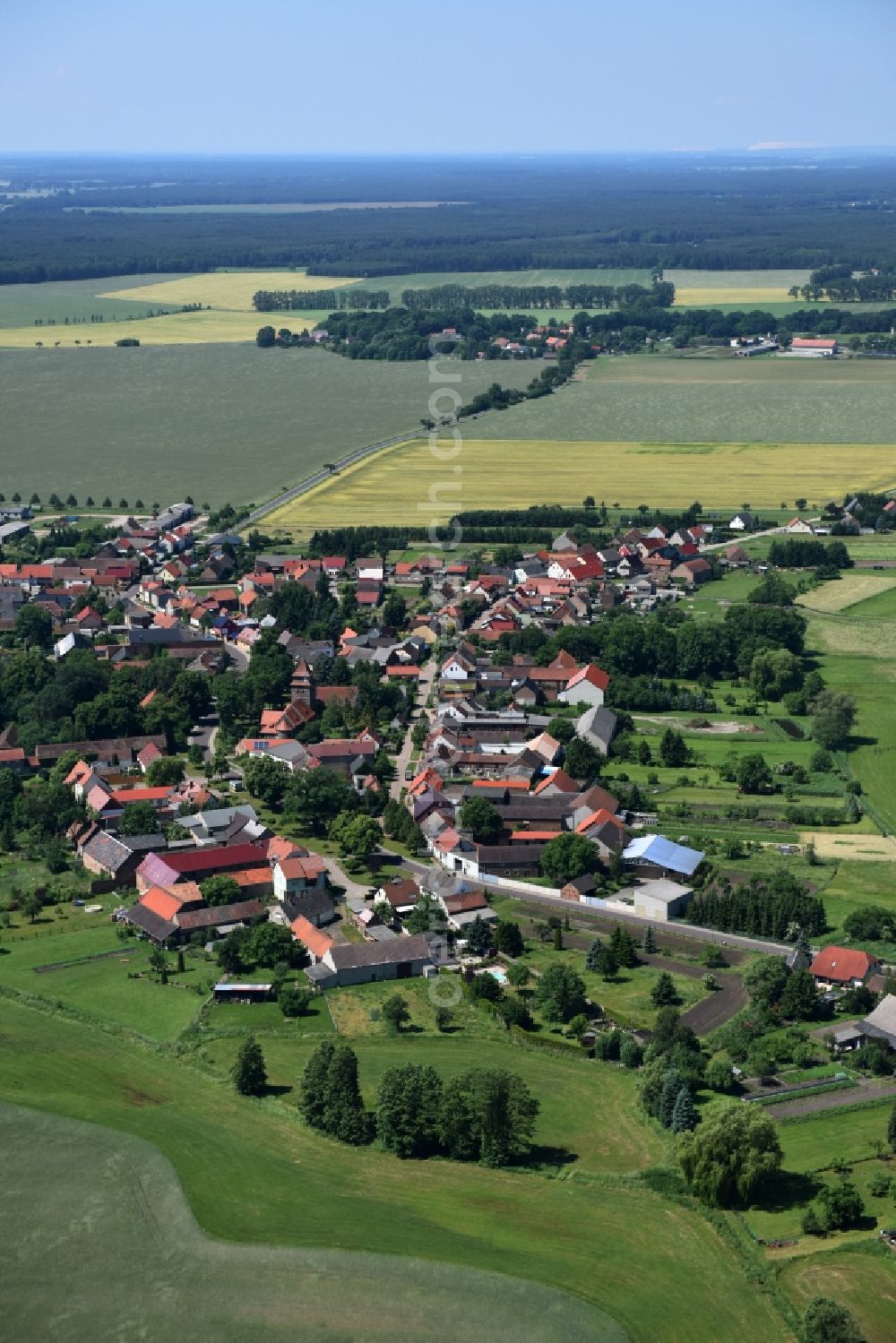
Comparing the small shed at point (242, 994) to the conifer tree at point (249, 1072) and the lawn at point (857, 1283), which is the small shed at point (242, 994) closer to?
the conifer tree at point (249, 1072)

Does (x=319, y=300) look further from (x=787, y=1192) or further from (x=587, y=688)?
(x=787, y=1192)

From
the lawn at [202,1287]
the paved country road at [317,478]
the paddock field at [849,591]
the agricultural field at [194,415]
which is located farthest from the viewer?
the agricultural field at [194,415]

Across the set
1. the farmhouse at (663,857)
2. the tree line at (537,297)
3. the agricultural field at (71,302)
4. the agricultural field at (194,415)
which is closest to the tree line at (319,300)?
the tree line at (537,297)

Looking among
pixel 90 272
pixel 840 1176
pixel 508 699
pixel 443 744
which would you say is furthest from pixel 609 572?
pixel 90 272

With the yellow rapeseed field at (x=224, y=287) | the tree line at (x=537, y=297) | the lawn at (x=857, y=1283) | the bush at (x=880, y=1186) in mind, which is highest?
the tree line at (x=537, y=297)

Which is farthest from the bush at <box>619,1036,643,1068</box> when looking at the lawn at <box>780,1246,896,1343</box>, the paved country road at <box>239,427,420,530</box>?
the paved country road at <box>239,427,420,530</box>

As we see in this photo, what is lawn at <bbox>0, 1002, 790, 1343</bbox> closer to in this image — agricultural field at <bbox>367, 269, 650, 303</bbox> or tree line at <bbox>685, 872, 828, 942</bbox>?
tree line at <bbox>685, 872, 828, 942</bbox>
